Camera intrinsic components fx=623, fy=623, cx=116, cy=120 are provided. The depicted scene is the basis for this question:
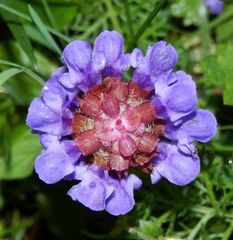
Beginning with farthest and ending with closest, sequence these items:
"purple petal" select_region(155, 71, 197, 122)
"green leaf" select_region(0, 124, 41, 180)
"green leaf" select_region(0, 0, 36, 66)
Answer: "green leaf" select_region(0, 124, 41, 180)
"green leaf" select_region(0, 0, 36, 66)
"purple petal" select_region(155, 71, 197, 122)

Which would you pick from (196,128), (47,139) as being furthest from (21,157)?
(196,128)

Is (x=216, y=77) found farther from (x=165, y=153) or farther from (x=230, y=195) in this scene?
(x=165, y=153)

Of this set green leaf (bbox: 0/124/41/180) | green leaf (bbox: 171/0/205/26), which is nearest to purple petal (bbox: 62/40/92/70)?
green leaf (bbox: 0/124/41/180)

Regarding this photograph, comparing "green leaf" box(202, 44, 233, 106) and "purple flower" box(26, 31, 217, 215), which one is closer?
"purple flower" box(26, 31, 217, 215)

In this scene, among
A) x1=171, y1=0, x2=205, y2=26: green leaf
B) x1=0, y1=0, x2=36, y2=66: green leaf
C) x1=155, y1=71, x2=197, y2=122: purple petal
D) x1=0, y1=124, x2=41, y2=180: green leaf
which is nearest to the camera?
x1=155, y1=71, x2=197, y2=122: purple petal

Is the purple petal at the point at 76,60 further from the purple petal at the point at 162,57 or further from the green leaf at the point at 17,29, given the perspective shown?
the green leaf at the point at 17,29

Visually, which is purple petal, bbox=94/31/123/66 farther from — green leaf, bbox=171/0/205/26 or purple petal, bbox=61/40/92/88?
green leaf, bbox=171/0/205/26

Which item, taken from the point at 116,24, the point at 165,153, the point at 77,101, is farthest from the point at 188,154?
the point at 116,24

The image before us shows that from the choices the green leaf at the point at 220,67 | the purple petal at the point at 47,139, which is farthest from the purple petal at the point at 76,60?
the green leaf at the point at 220,67
